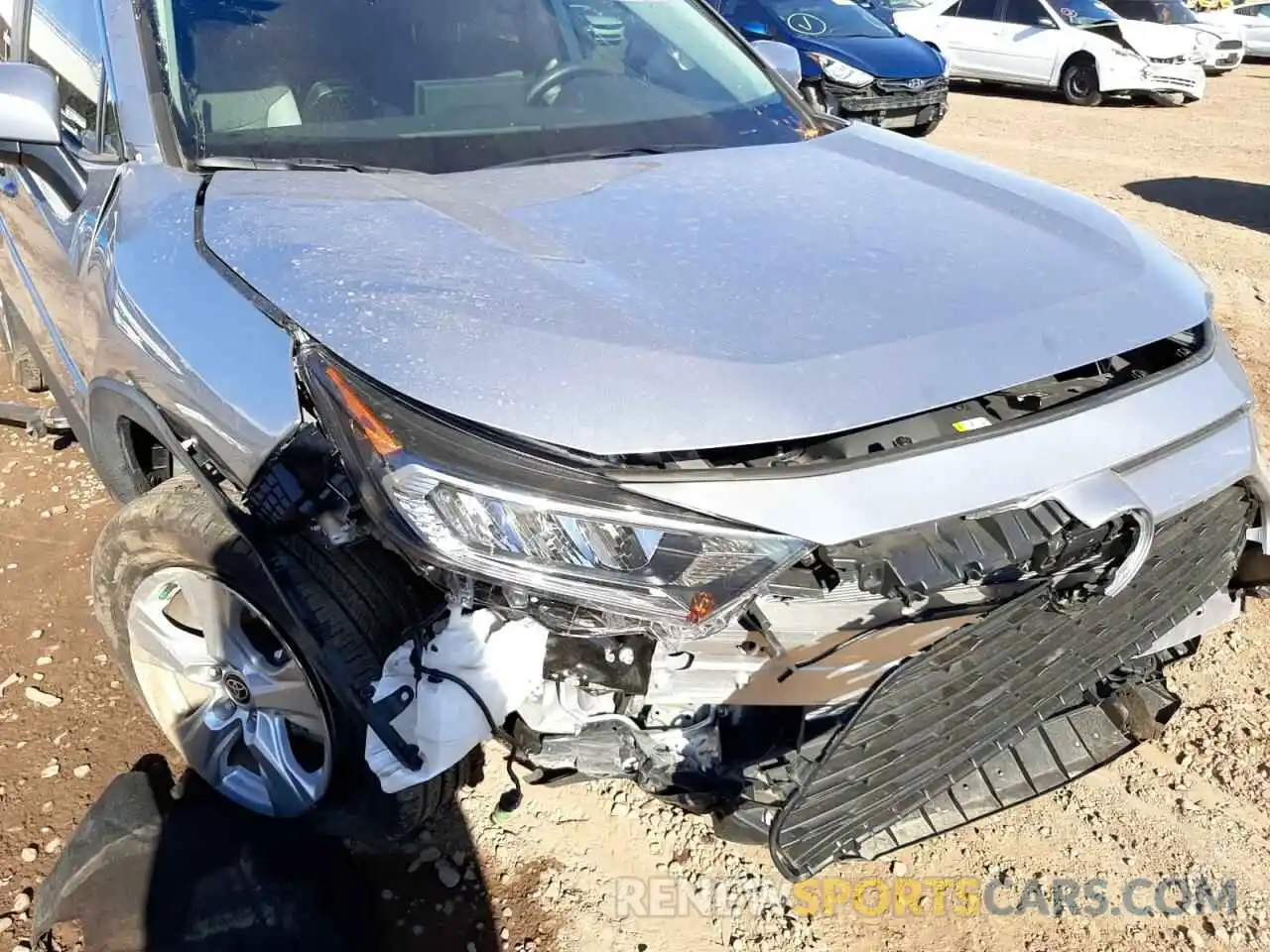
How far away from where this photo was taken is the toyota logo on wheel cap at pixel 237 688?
2215 mm

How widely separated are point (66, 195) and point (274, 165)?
1.97ft

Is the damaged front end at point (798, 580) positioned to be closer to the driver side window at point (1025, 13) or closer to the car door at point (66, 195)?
the car door at point (66, 195)

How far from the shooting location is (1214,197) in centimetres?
816

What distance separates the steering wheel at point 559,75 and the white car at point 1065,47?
12.0m

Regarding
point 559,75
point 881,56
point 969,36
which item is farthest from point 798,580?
point 969,36

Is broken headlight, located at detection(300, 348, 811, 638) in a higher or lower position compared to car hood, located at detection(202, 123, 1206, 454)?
lower

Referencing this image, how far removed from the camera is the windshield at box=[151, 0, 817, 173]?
230 cm

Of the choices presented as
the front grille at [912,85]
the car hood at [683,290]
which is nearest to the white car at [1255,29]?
the front grille at [912,85]

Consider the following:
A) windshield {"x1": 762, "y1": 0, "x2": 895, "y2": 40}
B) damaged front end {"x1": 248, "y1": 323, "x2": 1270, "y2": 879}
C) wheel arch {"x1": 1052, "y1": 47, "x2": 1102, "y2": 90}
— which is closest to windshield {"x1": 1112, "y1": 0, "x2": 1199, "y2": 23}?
wheel arch {"x1": 1052, "y1": 47, "x2": 1102, "y2": 90}

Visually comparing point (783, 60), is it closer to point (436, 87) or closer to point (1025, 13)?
point (436, 87)

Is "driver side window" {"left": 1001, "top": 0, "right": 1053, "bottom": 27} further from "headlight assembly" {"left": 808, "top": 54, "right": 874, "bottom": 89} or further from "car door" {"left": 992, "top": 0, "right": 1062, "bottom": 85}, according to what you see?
"headlight assembly" {"left": 808, "top": 54, "right": 874, "bottom": 89}

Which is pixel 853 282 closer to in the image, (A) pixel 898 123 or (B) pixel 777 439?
(B) pixel 777 439

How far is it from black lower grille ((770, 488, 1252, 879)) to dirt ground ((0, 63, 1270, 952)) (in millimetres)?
541

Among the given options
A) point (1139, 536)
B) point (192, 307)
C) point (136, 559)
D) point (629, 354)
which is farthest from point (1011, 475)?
point (136, 559)
